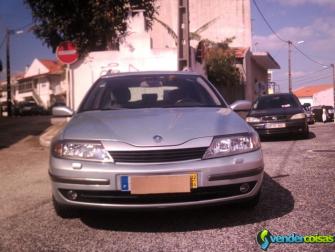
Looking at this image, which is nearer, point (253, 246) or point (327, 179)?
point (253, 246)

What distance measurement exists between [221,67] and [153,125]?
70.1 feet

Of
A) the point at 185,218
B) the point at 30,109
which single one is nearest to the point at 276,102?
the point at 185,218

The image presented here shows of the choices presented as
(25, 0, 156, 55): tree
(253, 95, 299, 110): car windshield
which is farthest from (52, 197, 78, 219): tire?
(25, 0, 156, 55): tree

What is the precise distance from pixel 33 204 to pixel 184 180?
2.28m

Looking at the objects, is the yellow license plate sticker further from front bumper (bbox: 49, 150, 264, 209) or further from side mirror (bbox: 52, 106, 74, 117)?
side mirror (bbox: 52, 106, 74, 117)

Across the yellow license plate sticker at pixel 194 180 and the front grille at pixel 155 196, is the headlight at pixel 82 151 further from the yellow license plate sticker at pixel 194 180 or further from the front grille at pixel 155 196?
the yellow license plate sticker at pixel 194 180

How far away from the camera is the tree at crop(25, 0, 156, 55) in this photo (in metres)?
15.4

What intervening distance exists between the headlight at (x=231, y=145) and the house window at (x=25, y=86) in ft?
217

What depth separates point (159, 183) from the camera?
3.76m

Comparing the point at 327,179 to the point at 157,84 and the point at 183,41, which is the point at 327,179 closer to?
the point at 157,84

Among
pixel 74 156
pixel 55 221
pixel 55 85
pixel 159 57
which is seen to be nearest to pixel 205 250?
pixel 74 156

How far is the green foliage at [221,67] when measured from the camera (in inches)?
Answer: 976

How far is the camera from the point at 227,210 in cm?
460

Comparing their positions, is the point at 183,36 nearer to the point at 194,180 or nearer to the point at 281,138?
the point at 281,138
